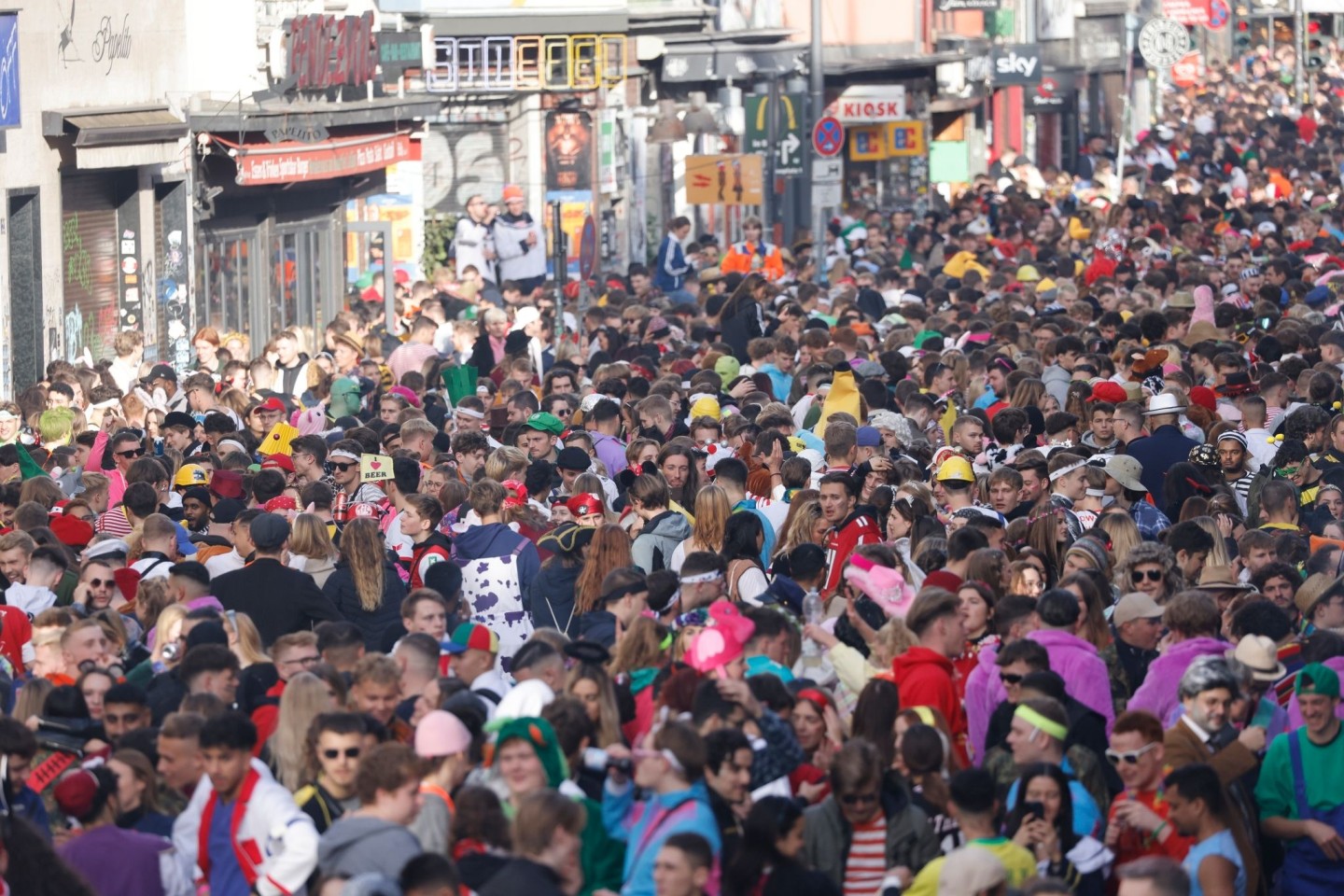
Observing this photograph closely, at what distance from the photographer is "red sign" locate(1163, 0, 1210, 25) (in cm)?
5753

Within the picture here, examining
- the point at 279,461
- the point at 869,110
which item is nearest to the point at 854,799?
the point at 279,461

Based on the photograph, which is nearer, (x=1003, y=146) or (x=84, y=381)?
(x=84, y=381)

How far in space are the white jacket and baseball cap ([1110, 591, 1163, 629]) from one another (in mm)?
3762

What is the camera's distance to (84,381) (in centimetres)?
1717

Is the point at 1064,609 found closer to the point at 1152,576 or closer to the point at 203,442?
the point at 1152,576

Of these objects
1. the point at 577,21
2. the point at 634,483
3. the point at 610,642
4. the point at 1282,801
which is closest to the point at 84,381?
the point at 634,483

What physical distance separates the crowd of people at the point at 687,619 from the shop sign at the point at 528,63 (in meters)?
15.6

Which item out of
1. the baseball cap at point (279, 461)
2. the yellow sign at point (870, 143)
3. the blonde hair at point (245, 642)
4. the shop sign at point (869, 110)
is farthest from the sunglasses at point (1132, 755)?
the yellow sign at point (870, 143)

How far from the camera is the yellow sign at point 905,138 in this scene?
40844 mm

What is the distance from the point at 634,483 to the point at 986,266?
18.8 m

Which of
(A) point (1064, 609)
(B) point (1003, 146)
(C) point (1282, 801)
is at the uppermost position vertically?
(B) point (1003, 146)

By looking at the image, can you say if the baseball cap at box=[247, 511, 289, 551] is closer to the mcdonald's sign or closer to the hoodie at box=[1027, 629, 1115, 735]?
the hoodie at box=[1027, 629, 1115, 735]

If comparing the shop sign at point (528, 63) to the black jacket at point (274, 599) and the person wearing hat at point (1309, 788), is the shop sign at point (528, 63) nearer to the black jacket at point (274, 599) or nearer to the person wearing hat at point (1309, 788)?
the black jacket at point (274, 599)

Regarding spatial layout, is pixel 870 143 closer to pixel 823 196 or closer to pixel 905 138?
pixel 905 138
